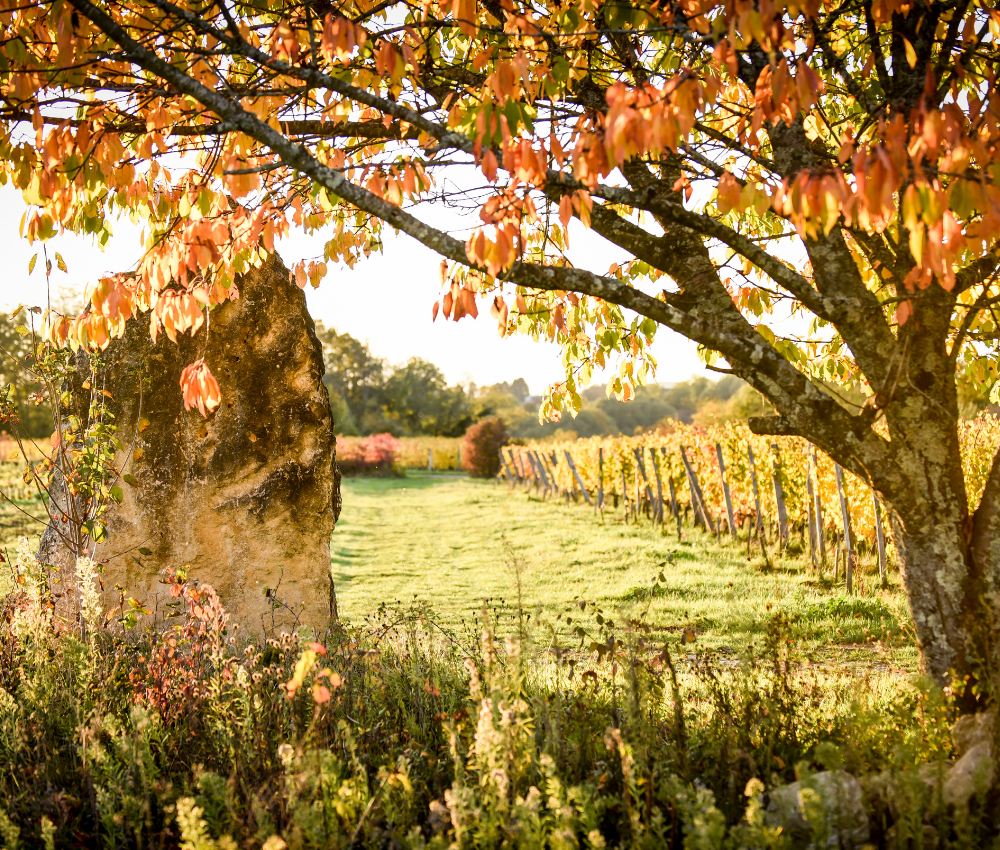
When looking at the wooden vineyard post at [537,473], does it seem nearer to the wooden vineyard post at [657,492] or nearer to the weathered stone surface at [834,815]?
the wooden vineyard post at [657,492]

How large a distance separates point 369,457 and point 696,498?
23.9 metres

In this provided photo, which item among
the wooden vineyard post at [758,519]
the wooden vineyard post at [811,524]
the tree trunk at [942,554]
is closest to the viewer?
the tree trunk at [942,554]

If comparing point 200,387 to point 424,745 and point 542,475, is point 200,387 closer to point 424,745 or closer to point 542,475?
point 424,745

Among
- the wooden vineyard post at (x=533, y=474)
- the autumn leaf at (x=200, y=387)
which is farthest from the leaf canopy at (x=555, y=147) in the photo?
the wooden vineyard post at (x=533, y=474)

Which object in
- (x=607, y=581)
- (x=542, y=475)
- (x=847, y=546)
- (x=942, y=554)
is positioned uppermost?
(x=942, y=554)

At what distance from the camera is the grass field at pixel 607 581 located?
20.1ft

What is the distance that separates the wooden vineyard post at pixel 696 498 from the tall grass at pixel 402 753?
8.22 metres

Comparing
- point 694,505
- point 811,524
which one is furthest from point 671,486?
point 811,524

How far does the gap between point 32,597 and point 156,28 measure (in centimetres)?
320

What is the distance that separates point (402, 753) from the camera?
2.73 meters

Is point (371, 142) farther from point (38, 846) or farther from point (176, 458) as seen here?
point (38, 846)

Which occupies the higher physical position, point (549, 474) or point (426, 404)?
point (426, 404)

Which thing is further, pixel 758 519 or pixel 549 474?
pixel 549 474

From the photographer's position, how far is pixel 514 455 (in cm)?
2681
